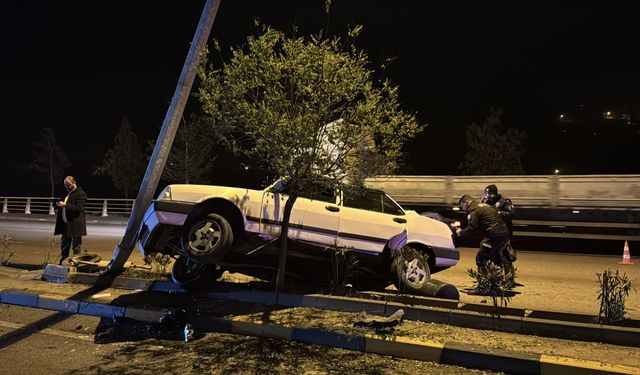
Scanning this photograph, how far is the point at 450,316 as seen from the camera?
6336 mm

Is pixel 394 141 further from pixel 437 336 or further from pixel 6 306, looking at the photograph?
pixel 6 306

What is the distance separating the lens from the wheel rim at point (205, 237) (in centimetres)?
703

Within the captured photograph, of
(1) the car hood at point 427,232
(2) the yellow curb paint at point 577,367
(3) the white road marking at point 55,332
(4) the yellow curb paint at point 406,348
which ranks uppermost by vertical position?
(1) the car hood at point 427,232

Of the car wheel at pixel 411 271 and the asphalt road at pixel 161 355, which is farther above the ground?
the car wheel at pixel 411 271

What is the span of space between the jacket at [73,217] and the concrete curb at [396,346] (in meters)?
2.50

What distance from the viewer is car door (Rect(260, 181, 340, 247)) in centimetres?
744

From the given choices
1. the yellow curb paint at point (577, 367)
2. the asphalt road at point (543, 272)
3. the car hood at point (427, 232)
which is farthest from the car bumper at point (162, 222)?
the yellow curb paint at point (577, 367)

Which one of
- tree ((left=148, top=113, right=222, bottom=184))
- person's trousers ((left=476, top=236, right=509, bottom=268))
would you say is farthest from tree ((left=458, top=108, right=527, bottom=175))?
person's trousers ((left=476, top=236, right=509, bottom=268))

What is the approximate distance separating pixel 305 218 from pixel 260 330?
1892 millimetres

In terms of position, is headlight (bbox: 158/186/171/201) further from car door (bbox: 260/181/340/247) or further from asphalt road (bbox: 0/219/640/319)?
asphalt road (bbox: 0/219/640/319)

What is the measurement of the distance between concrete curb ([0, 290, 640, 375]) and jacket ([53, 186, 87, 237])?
98.3 inches

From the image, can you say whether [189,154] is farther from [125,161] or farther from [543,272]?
[543,272]

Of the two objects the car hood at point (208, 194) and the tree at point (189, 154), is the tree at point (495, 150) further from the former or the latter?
the car hood at point (208, 194)

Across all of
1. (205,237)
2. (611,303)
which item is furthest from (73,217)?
(611,303)
